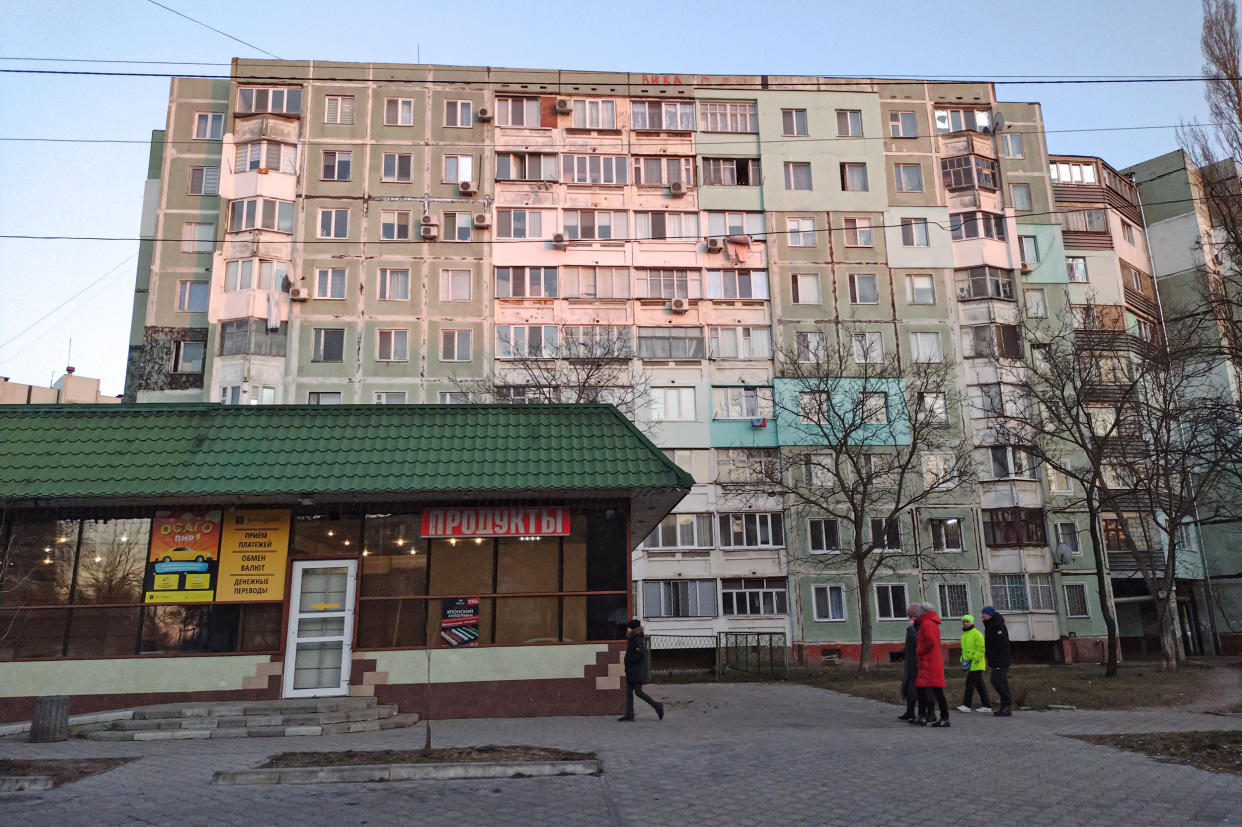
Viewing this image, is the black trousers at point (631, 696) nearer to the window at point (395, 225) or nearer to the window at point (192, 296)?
the window at point (395, 225)

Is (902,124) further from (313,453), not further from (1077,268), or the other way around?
(313,453)

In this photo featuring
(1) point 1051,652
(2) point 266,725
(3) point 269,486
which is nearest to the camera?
(2) point 266,725

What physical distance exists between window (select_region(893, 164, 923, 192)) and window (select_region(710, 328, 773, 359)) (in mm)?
11029

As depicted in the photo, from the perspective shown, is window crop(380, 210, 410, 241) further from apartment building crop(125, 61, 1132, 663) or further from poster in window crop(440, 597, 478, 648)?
poster in window crop(440, 597, 478, 648)

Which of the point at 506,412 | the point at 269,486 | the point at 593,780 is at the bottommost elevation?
the point at 593,780

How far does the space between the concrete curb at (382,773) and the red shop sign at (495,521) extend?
258 inches

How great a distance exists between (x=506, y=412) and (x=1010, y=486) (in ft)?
108

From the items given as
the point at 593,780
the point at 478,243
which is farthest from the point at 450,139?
the point at 593,780

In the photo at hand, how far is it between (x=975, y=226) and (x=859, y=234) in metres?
5.98

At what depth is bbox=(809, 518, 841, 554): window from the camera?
1628 inches

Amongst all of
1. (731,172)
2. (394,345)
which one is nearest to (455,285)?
(394,345)

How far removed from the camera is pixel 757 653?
2792cm

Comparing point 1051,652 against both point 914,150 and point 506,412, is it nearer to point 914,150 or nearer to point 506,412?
point 914,150

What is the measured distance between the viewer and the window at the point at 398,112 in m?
46.0
